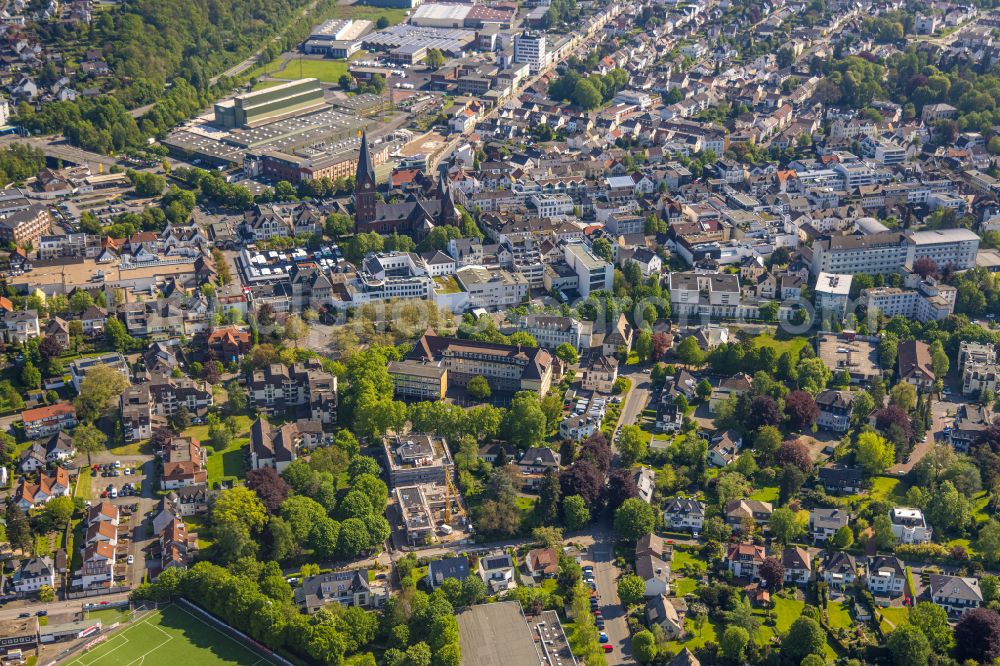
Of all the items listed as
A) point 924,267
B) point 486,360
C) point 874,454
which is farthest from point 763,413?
point 924,267

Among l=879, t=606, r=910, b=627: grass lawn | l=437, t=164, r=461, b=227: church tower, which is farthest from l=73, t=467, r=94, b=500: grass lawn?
l=879, t=606, r=910, b=627: grass lawn

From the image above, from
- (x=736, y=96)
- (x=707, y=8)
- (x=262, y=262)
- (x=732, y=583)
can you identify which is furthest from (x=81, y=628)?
(x=707, y=8)

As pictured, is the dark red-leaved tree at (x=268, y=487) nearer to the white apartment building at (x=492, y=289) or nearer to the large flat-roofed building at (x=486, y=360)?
the large flat-roofed building at (x=486, y=360)

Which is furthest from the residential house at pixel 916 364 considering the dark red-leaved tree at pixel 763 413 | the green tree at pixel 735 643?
the green tree at pixel 735 643

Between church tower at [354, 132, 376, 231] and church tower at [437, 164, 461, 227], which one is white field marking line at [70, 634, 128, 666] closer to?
church tower at [354, 132, 376, 231]

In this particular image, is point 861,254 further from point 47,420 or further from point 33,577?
point 33,577
